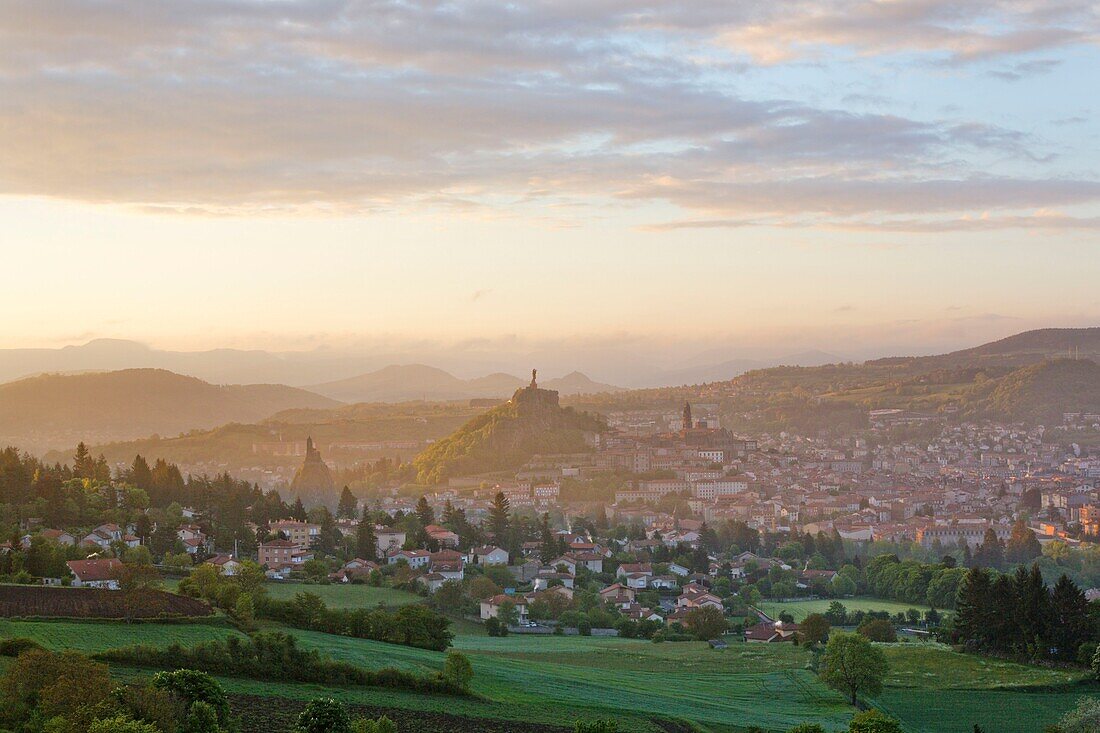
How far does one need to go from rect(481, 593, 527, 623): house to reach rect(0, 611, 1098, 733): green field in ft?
13.7

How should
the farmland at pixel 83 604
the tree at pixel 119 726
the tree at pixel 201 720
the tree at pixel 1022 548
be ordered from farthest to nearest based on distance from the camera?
the tree at pixel 1022 548, the farmland at pixel 83 604, the tree at pixel 201 720, the tree at pixel 119 726

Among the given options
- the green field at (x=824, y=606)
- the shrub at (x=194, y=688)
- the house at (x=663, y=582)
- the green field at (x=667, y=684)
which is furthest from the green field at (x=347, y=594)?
the shrub at (x=194, y=688)

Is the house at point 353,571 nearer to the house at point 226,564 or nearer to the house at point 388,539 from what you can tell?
the house at point 226,564

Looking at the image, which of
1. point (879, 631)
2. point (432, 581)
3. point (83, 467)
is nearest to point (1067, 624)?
point (879, 631)

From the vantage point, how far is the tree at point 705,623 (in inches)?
1646

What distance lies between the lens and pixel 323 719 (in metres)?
22.5

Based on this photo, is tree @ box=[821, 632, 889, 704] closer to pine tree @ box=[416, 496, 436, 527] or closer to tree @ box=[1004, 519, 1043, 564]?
pine tree @ box=[416, 496, 436, 527]

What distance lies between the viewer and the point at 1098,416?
15625 cm

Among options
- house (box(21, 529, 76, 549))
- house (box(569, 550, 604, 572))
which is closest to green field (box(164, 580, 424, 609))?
house (box(21, 529, 76, 549))

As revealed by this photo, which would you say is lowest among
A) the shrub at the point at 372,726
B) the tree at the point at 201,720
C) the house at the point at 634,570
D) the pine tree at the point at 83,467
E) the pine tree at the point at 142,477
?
the house at the point at 634,570

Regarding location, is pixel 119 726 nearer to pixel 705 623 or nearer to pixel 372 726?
pixel 372 726

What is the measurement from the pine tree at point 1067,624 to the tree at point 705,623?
9.87m

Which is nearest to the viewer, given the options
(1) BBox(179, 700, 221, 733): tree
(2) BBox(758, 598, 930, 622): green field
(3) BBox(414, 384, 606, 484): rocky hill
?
(1) BBox(179, 700, 221, 733): tree

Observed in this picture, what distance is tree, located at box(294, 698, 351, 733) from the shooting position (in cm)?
2236
